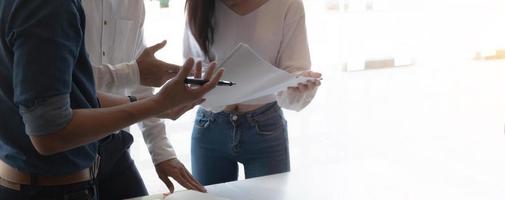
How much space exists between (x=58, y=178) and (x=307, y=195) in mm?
569

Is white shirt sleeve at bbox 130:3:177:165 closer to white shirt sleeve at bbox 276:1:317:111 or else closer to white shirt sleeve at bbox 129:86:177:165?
white shirt sleeve at bbox 129:86:177:165

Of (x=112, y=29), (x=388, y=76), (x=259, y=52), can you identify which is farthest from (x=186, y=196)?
(x=388, y=76)

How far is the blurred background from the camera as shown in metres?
2.58

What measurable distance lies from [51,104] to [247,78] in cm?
52

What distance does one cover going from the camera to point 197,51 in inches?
62.4

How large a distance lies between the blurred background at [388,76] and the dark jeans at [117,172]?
111 cm

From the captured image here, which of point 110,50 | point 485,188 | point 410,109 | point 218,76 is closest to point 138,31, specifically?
point 110,50

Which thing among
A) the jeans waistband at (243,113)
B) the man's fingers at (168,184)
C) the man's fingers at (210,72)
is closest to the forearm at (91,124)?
the man's fingers at (210,72)

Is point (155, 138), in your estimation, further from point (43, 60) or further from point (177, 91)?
point (43, 60)

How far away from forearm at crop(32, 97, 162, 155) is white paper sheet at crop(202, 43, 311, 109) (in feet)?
0.88

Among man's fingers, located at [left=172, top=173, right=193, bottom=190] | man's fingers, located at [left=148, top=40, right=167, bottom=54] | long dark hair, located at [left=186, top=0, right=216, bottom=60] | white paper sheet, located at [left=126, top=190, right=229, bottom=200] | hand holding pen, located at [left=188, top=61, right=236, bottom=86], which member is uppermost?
long dark hair, located at [left=186, top=0, right=216, bottom=60]

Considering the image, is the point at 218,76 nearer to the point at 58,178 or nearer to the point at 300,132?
the point at 58,178

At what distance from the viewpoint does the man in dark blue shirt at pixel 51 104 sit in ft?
2.47

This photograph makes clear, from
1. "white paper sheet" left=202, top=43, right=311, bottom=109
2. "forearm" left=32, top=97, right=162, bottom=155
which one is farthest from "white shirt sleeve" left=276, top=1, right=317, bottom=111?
"forearm" left=32, top=97, right=162, bottom=155
